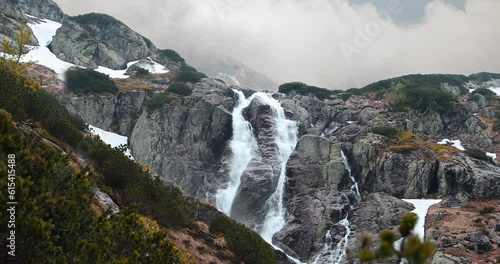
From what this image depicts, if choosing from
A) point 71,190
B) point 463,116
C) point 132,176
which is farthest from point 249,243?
point 463,116

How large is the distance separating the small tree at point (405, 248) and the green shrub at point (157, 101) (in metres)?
64.4

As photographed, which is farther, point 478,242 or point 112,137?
point 112,137

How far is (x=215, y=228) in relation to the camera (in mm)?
29156

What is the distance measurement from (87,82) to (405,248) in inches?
2852

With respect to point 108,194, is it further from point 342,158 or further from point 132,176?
point 342,158

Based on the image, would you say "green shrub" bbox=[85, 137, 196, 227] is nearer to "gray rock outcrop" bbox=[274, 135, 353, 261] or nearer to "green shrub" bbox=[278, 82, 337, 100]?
"gray rock outcrop" bbox=[274, 135, 353, 261]

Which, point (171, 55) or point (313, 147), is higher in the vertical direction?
point (171, 55)

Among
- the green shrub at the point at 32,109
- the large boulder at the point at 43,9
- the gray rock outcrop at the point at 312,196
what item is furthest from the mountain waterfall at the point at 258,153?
the large boulder at the point at 43,9

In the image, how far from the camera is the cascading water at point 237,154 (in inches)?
2056

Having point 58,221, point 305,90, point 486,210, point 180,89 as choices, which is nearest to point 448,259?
point 486,210

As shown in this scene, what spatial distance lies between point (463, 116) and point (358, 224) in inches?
1968

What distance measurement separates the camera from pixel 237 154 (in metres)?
59.6

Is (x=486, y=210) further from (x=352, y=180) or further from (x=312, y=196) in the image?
(x=312, y=196)

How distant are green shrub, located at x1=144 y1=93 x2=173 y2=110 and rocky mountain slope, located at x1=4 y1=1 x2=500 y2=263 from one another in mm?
185
